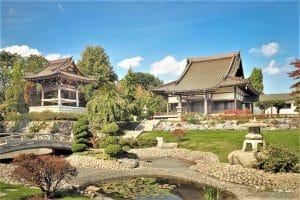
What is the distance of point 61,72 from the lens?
34.9m

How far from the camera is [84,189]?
1325 cm

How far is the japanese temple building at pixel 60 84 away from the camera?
34.8 metres

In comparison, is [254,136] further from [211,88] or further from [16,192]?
[211,88]

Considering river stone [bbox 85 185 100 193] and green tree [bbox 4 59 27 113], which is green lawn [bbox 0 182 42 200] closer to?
river stone [bbox 85 185 100 193]

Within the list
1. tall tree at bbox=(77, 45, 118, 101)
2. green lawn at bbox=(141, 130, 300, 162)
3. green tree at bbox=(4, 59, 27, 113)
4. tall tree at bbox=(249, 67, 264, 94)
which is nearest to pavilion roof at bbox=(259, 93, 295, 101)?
→ tall tree at bbox=(249, 67, 264, 94)

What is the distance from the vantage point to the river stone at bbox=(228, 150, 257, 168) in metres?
14.8

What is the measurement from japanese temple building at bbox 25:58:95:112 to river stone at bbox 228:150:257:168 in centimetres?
2280

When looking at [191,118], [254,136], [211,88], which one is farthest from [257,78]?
[254,136]

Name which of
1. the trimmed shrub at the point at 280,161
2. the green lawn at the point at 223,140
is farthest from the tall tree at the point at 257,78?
the trimmed shrub at the point at 280,161

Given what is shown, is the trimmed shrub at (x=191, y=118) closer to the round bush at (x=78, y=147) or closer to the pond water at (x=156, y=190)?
the round bush at (x=78, y=147)

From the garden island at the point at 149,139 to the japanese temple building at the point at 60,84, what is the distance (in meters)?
0.13

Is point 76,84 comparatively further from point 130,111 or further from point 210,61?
point 210,61

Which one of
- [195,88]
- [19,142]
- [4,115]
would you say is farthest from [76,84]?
[19,142]

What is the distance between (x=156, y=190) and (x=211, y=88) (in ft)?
70.8
